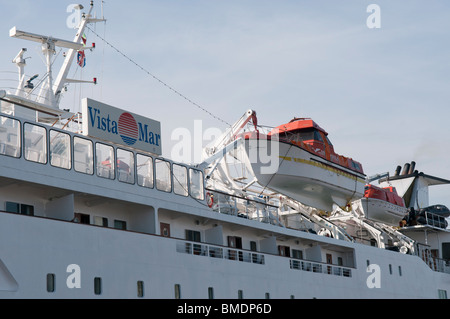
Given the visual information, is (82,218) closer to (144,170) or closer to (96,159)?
(96,159)

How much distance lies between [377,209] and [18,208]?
930 inches

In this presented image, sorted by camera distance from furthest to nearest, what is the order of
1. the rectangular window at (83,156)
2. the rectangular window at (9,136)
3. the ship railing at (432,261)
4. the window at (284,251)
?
the ship railing at (432,261)
the window at (284,251)
the rectangular window at (83,156)
the rectangular window at (9,136)

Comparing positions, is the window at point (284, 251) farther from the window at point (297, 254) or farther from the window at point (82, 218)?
the window at point (82, 218)

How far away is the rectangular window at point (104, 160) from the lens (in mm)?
22156

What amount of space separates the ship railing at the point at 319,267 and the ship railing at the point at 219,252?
2.53 m

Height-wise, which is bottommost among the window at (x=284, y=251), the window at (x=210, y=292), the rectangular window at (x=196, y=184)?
the window at (x=210, y=292)

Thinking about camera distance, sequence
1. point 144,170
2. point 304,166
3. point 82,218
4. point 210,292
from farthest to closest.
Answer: point 304,166 → point 210,292 → point 144,170 → point 82,218

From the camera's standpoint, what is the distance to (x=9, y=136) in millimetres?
19547

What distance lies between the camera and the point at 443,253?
42.8 metres

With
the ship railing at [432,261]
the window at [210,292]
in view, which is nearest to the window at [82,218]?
the window at [210,292]

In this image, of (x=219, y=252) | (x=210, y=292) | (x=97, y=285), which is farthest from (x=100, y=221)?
(x=219, y=252)

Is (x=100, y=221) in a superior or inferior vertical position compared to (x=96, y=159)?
inferior
